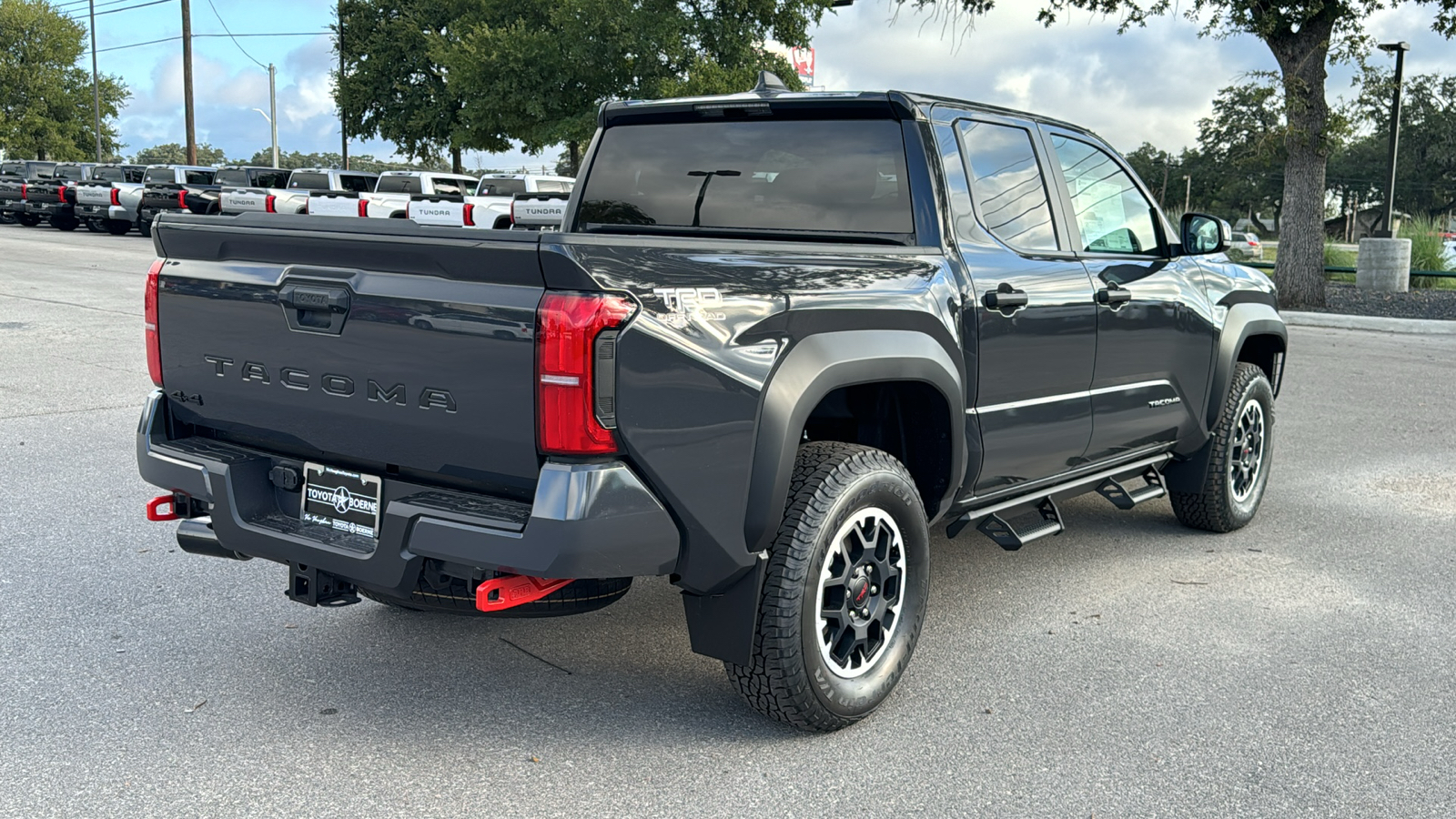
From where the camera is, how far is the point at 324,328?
3416mm

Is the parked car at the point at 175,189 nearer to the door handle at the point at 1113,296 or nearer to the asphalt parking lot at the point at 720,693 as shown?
the asphalt parking lot at the point at 720,693

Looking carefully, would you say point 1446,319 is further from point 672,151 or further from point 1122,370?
point 672,151

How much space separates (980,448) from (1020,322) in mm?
491

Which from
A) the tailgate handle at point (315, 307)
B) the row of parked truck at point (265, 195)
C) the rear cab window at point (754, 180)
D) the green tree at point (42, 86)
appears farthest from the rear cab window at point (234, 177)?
the green tree at point (42, 86)

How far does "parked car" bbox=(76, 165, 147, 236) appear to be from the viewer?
104 ft

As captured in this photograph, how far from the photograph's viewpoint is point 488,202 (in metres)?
23.2

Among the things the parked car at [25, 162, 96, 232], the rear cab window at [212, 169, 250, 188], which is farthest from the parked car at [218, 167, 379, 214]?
the parked car at [25, 162, 96, 232]

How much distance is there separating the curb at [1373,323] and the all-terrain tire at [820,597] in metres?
15.0

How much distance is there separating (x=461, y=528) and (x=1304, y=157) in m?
18.4

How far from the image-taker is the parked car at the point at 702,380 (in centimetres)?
312

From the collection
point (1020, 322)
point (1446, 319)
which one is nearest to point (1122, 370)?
point (1020, 322)

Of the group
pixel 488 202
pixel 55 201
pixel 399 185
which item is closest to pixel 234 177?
pixel 399 185

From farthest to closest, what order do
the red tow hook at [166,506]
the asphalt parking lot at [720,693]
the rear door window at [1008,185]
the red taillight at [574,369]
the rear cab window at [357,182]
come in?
the rear cab window at [357,182] < the rear door window at [1008,185] < the red tow hook at [166,506] < the asphalt parking lot at [720,693] < the red taillight at [574,369]

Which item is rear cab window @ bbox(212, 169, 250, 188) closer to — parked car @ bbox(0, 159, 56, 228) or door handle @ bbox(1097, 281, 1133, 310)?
parked car @ bbox(0, 159, 56, 228)
